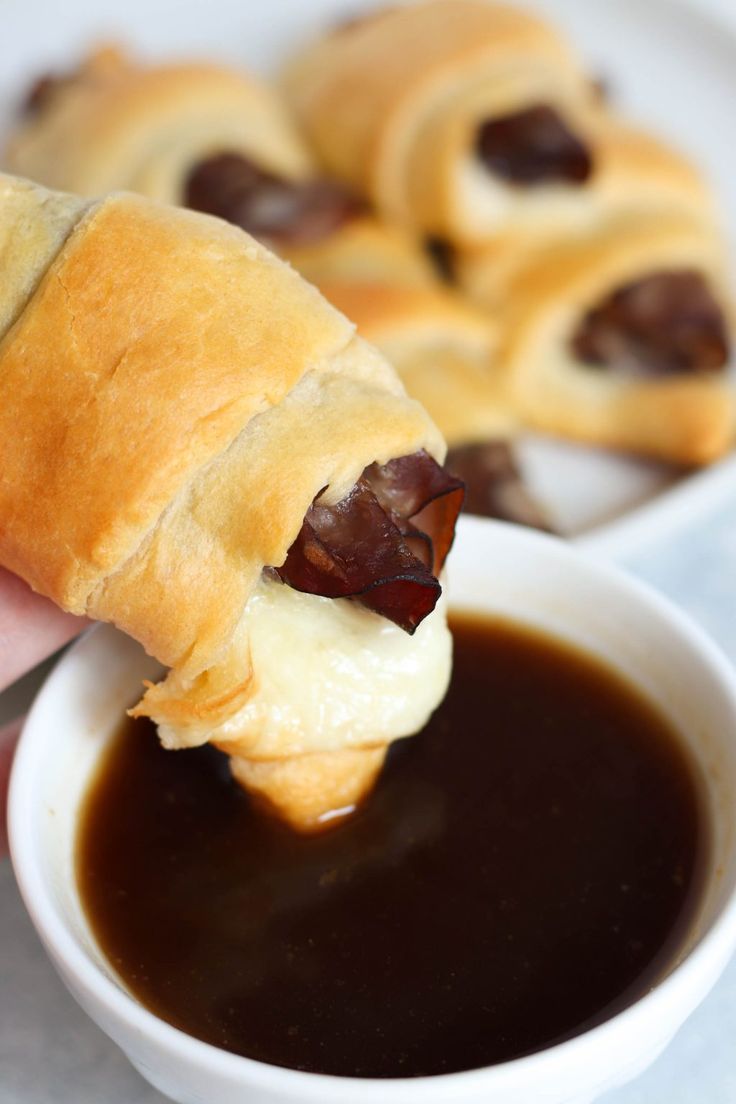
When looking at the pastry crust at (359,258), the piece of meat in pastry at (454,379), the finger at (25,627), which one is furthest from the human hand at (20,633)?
the pastry crust at (359,258)

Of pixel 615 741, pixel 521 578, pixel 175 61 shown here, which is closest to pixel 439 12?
pixel 175 61

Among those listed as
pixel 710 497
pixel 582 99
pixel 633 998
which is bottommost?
pixel 710 497

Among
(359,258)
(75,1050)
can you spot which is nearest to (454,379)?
(359,258)

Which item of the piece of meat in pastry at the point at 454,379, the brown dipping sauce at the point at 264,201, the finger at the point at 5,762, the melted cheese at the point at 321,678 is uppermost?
the melted cheese at the point at 321,678

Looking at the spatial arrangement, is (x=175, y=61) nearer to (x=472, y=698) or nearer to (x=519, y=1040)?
(x=472, y=698)

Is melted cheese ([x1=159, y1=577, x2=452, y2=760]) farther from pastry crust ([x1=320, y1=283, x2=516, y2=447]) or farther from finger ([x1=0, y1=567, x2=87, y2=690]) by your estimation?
pastry crust ([x1=320, y1=283, x2=516, y2=447])

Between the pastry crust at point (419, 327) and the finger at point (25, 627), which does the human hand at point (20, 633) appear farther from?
the pastry crust at point (419, 327)
